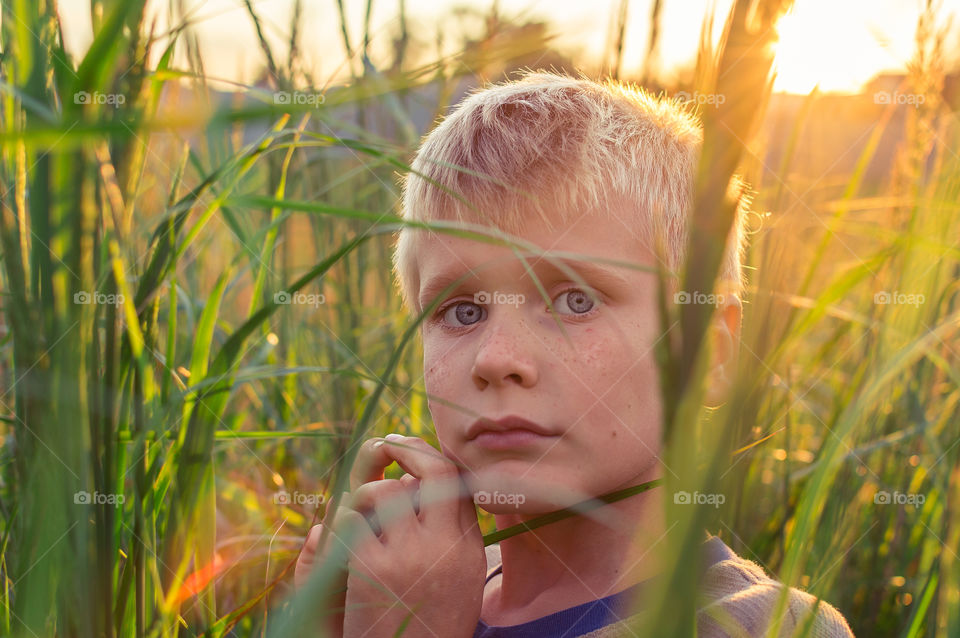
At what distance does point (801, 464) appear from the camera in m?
1.61

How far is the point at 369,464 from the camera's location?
957mm

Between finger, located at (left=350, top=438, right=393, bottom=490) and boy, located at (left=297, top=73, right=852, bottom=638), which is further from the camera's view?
finger, located at (left=350, top=438, right=393, bottom=490)

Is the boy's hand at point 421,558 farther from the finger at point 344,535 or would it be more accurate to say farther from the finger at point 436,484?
the finger at point 344,535

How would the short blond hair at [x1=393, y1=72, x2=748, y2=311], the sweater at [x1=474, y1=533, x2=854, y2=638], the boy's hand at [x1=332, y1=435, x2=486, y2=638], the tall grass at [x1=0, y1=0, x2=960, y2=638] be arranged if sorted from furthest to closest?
the short blond hair at [x1=393, y1=72, x2=748, y2=311] → the boy's hand at [x1=332, y1=435, x2=486, y2=638] → the sweater at [x1=474, y1=533, x2=854, y2=638] → the tall grass at [x1=0, y1=0, x2=960, y2=638]

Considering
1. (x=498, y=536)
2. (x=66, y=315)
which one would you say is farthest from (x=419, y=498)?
(x=66, y=315)

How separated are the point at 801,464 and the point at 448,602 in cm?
109

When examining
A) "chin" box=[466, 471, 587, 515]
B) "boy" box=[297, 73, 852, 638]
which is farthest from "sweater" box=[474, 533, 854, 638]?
"chin" box=[466, 471, 587, 515]

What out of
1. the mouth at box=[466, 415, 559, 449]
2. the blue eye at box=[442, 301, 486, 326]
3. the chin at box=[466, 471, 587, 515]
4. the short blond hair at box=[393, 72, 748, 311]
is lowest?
the chin at box=[466, 471, 587, 515]

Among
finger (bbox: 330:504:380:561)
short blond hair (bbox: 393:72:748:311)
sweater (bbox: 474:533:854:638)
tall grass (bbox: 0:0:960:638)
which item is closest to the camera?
tall grass (bbox: 0:0:960:638)

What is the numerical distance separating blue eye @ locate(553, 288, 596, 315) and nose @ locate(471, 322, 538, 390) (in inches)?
2.8

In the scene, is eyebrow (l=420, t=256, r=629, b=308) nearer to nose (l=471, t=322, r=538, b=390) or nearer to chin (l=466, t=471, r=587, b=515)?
nose (l=471, t=322, r=538, b=390)

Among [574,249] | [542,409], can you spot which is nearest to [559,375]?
[542,409]

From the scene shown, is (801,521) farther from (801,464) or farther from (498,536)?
(801,464)

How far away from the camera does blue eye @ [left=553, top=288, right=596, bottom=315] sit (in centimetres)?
89
